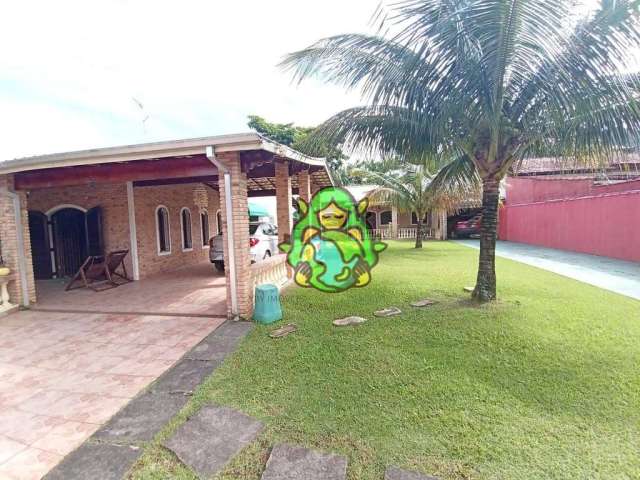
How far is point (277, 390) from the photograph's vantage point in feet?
13.5

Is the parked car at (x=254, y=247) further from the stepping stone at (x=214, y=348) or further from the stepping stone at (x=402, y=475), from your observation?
the stepping stone at (x=402, y=475)

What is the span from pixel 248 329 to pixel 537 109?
6.84 metres

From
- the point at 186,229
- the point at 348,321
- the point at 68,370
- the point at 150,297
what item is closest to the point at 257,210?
the point at 186,229

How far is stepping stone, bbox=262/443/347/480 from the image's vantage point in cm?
278

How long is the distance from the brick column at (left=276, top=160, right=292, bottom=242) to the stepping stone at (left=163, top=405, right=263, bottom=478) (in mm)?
6602

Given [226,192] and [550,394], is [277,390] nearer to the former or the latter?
[550,394]

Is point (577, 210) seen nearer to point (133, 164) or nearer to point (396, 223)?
point (396, 223)

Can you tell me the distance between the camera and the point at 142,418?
3.62 metres

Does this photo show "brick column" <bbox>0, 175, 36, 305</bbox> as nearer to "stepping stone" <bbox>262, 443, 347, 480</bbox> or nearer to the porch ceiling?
the porch ceiling

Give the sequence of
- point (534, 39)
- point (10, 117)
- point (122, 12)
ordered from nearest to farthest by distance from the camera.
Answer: point (534, 39), point (122, 12), point (10, 117)

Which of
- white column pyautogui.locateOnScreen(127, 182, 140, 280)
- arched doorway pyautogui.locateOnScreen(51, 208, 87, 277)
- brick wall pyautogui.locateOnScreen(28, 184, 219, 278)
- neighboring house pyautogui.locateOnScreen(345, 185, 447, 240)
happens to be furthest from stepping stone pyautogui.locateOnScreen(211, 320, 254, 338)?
neighboring house pyautogui.locateOnScreen(345, 185, 447, 240)

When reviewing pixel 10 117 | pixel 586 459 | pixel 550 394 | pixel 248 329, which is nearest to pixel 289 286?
pixel 248 329

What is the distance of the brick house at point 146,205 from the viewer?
6.50 meters
